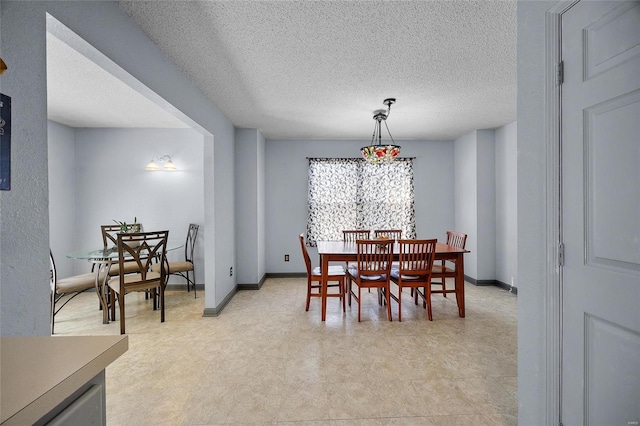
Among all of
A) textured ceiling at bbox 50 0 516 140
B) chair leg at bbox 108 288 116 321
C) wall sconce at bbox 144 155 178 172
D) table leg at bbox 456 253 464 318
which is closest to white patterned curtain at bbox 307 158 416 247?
textured ceiling at bbox 50 0 516 140

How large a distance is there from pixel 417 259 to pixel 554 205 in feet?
6.61

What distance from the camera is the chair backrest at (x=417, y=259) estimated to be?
10.6 ft

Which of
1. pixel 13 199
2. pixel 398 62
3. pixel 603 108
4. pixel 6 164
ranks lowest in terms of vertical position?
pixel 13 199

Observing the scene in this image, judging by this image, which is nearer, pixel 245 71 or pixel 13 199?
pixel 13 199

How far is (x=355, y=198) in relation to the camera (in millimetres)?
5461

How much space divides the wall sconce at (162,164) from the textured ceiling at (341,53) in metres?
1.44

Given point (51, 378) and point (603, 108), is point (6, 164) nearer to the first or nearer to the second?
point (51, 378)

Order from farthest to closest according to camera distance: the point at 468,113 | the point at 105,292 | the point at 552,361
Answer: the point at 468,113
the point at 105,292
the point at 552,361

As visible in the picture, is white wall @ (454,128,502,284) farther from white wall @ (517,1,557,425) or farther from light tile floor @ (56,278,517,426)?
white wall @ (517,1,557,425)

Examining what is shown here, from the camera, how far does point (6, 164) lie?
110 cm

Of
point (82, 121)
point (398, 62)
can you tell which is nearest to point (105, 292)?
point (82, 121)

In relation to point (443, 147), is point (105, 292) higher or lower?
lower

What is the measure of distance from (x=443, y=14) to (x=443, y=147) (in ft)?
12.8

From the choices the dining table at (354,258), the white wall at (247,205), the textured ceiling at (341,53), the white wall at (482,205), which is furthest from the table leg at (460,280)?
the white wall at (247,205)
